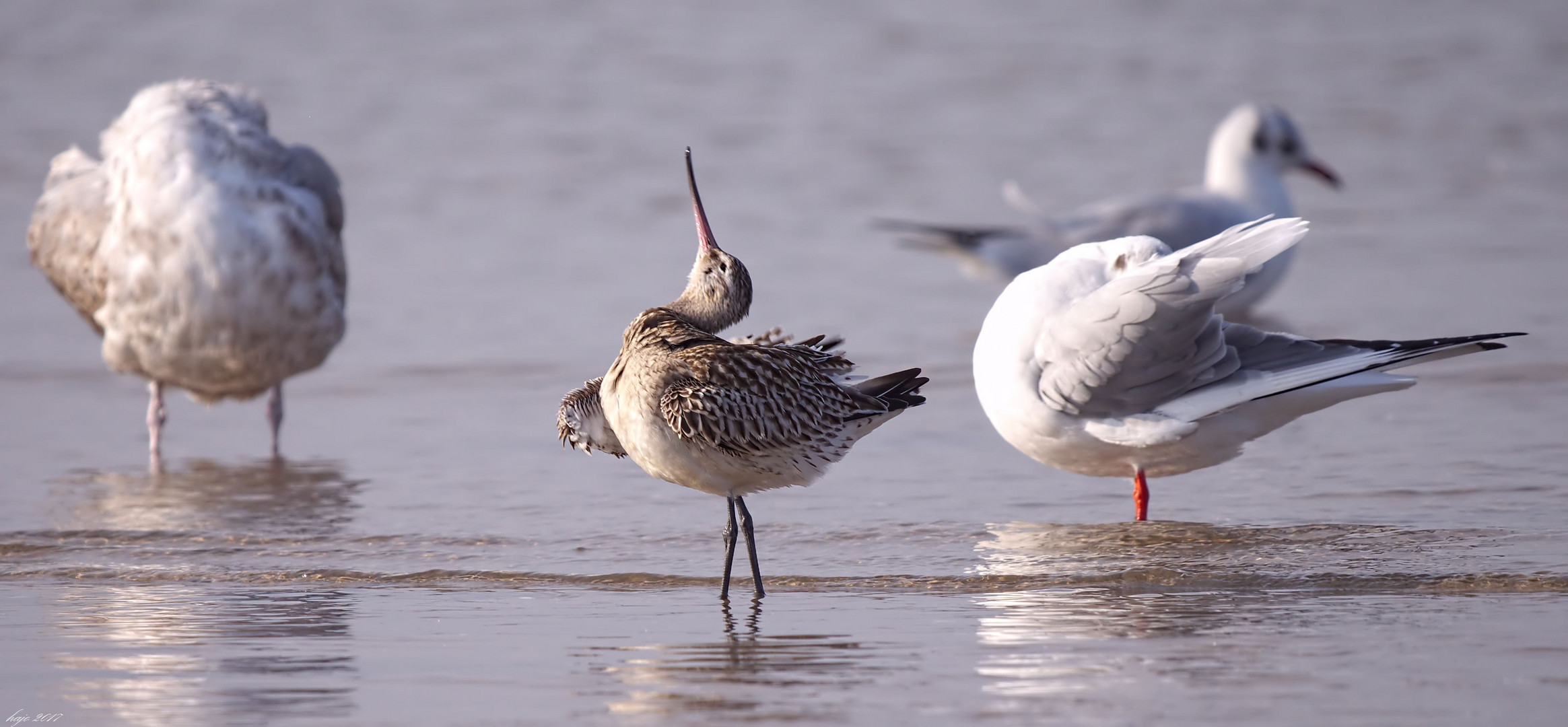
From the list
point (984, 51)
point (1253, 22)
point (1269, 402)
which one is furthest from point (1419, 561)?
Result: point (1253, 22)

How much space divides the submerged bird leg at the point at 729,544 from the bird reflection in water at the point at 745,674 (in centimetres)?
33

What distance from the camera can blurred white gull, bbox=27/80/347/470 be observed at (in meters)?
7.01

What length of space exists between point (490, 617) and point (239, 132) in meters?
3.34

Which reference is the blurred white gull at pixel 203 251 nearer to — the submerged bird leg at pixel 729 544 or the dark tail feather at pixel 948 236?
the submerged bird leg at pixel 729 544

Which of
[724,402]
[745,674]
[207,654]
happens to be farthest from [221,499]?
[745,674]

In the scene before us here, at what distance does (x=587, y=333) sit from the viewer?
30.0ft

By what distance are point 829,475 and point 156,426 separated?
108 inches

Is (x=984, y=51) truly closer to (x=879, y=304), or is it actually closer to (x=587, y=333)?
(x=879, y=304)

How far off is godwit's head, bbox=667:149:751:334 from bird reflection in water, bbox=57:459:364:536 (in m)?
1.76

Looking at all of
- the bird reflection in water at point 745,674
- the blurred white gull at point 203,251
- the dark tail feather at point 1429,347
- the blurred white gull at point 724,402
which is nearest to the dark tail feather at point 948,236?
the blurred white gull at point 203,251

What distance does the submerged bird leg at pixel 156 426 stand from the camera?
717cm

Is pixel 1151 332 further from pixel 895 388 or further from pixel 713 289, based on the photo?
pixel 713 289

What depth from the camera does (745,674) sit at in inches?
158

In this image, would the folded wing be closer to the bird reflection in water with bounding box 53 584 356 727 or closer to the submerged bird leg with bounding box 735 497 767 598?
the submerged bird leg with bounding box 735 497 767 598
